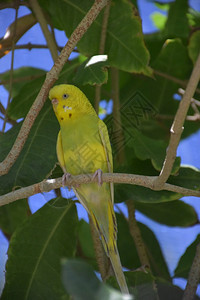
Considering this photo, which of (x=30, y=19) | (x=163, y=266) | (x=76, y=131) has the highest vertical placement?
(x=30, y=19)

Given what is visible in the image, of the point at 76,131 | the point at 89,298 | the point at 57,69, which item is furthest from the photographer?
the point at 76,131

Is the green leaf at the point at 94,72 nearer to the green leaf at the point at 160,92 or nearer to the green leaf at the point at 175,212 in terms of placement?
the green leaf at the point at 160,92

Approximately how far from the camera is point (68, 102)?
5.62 ft

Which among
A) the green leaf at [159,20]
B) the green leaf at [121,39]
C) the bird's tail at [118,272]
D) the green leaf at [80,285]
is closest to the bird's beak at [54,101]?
the green leaf at [121,39]

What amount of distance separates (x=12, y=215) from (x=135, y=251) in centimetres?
57

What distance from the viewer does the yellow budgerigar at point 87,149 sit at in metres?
1.69

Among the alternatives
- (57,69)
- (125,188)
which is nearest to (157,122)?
(125,188)

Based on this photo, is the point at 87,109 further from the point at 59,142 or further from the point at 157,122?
the point at 157,122

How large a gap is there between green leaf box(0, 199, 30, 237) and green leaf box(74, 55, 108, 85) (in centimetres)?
72

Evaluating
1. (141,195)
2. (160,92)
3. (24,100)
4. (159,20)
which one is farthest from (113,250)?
(159,20)

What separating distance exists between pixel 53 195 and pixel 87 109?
1.25 feet

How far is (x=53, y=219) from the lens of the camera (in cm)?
188

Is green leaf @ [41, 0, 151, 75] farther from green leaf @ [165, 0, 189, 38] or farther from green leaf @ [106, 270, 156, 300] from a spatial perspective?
green leaf @ [106, 270, 156, 300]

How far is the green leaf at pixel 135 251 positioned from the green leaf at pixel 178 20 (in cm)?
91
